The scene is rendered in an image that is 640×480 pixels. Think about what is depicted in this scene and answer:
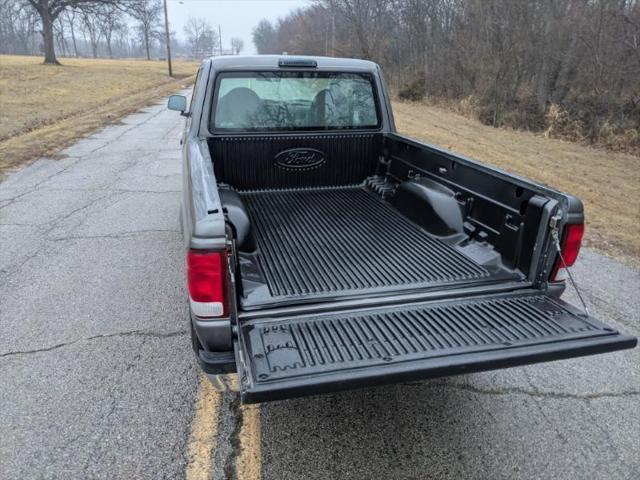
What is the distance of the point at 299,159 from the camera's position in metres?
4.71

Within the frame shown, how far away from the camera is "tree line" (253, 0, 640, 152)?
12875mm

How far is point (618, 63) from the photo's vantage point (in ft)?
42.2

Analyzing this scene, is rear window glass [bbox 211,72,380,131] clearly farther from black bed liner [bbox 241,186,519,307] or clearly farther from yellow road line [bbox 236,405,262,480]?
yellow road line [bbox 236,405,262,480]

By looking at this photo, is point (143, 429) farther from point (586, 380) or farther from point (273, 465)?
point (586, 380)

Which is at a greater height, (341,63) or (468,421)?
(341,63)

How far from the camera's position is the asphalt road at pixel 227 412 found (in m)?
2.52

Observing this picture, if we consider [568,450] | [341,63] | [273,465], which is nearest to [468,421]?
[568,450]

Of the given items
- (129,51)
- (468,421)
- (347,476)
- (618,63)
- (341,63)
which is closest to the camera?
(347,476)

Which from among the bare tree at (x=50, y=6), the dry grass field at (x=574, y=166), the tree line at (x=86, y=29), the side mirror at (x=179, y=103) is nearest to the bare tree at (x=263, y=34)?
the tree line at (x=86, y=29)

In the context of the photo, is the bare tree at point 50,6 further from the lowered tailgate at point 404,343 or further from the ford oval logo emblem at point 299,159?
the lowered tailgate at point 404,343

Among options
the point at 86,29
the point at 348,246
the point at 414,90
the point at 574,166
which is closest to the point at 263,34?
the point at 86,29

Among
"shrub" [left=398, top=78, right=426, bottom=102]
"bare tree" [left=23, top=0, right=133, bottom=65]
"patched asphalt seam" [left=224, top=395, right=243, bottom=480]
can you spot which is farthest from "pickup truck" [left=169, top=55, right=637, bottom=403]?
"bare tree" [left=23, top=0, right=133, bottom=65]

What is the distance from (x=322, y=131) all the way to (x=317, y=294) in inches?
96.1

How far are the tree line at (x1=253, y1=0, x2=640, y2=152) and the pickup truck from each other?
1056 cm
